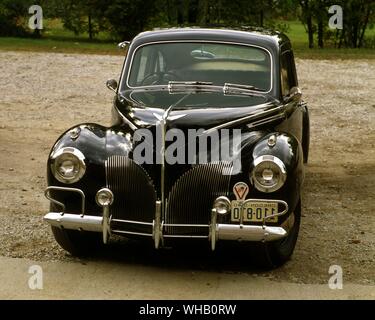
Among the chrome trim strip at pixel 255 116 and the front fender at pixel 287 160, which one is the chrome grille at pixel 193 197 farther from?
the chrome trim strip at pixel 255 116

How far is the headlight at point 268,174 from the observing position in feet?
17.3

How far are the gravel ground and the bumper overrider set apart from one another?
487 millimetres

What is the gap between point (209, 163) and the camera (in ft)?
17.5

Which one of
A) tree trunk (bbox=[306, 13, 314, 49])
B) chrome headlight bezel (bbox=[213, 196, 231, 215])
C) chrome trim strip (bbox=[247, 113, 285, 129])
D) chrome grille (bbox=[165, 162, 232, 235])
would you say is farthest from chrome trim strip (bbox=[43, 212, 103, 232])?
tree trunk (bbox=[306, 13, 314, 49])

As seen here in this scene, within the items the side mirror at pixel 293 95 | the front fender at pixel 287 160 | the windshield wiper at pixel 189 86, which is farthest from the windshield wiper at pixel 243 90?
the front fender at pixel 287 160

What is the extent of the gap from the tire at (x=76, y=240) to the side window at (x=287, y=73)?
214 cm

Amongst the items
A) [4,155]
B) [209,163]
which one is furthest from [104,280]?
[4,155]

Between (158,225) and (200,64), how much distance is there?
2003 mm

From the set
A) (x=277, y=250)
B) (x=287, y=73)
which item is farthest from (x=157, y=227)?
(x=287, y=73)

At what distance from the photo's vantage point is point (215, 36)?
22.5ft

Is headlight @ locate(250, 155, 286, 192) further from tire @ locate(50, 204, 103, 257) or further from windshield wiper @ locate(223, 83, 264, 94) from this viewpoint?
A: tire @ locate(50, 204, 103, 257)

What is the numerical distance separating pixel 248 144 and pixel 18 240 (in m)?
2.16

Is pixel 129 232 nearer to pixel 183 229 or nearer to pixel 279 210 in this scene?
pixel 183 229

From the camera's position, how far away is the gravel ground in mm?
6031
